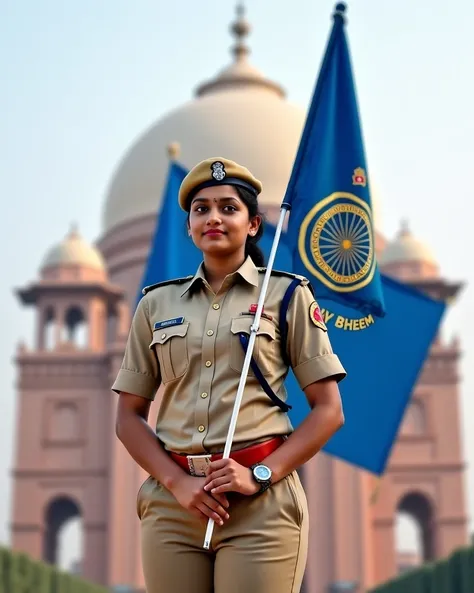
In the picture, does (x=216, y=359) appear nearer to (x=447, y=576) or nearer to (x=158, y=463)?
(x=158, y=463)

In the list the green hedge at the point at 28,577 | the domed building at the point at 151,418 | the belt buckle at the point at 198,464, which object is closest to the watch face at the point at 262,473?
the belt buckle at the point at 198,464

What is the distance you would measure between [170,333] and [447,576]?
10.5m

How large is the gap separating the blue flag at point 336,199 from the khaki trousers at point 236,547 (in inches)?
88.0

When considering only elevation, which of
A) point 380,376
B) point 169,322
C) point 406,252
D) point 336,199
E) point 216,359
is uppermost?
point 406,252

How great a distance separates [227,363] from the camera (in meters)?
2.55

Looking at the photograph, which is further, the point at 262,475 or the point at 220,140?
the point at 220,140

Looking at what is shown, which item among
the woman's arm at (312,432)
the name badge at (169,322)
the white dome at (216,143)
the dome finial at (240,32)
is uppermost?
the dome finial at (240,32)

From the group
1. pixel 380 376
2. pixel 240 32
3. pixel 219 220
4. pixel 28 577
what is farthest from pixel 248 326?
pixel 240 32

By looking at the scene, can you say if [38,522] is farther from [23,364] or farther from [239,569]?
[239,569]

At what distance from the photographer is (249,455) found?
246 centimetres

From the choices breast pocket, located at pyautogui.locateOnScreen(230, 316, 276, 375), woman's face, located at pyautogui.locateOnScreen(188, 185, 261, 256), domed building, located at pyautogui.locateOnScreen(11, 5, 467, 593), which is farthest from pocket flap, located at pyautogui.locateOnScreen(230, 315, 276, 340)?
domed building, located at pyautogui.locateOnScreen(11, 5, 467, 593)

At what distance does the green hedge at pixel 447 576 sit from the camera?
1152 cm

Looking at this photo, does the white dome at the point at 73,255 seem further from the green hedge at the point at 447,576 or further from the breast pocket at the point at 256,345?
the breast pocket at the point at 256,345

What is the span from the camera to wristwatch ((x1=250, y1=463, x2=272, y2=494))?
7.82 feet
